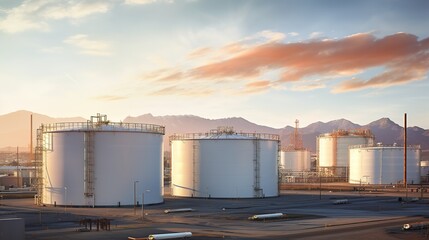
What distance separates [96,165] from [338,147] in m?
99.9

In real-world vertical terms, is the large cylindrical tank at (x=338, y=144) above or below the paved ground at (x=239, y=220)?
above

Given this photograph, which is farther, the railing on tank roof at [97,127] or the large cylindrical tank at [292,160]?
the large cylindrical tank at [292,160]

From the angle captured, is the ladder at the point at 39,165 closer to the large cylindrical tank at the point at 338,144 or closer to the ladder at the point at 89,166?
the ladder at the point at 89,166

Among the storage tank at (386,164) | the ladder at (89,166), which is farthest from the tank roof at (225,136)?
the storage tank at (386,164)

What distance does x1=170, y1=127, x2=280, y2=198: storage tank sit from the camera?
8738 cm

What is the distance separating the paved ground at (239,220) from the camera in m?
46.6

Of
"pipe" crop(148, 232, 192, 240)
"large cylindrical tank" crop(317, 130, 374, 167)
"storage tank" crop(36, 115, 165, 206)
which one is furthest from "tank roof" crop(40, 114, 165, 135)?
"large cylindrical tank" crop(317, 130, 374, 167)

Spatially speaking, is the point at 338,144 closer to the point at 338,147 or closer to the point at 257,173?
the point at 338,147

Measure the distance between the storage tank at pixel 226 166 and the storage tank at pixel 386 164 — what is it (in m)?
45.5

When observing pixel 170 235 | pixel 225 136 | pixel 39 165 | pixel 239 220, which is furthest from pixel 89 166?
pixel 170 235

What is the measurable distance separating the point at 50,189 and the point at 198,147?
1025 inches

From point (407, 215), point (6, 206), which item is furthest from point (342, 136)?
point (6, 206)

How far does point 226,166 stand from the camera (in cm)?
8744

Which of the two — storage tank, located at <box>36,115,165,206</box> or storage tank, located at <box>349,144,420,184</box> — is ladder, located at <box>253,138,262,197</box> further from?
storage tank, located at <box>349,144,420,184</box>
